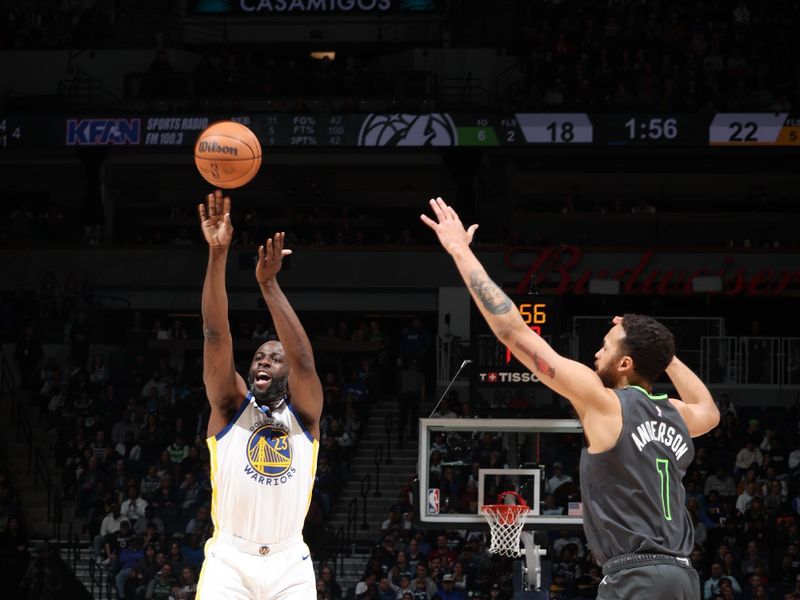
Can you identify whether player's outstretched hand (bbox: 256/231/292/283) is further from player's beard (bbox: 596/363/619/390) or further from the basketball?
player's beard (bbox: 596/363/619/390)

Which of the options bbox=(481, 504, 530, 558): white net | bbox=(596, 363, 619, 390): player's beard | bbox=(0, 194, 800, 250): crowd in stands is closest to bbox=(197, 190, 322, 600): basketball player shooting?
bbox=(596, 363, 619, 390): player's beard

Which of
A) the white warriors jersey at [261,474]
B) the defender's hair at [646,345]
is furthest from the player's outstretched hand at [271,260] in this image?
the defender's hair at [646,345]

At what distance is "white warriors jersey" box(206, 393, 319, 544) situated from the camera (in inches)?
267

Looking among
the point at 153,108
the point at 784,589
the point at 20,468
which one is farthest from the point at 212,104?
the point at 784,589

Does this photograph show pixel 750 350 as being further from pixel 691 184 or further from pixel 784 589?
pixel 784 589

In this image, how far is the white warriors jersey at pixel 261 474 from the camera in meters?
6.79

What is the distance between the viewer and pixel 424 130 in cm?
2645

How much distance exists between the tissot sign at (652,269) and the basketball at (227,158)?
1948cm

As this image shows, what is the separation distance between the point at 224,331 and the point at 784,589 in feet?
42.9

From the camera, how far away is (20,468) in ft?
80.4

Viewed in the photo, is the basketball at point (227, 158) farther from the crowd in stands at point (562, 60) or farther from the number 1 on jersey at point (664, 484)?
the crowd in stands at point (562, 60)

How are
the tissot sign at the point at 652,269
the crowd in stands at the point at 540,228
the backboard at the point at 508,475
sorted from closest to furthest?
1. the backboard at the point at 508,475
2. the tissot sign at the point at 652,269
3. the crowd in stands at the point at 540,228

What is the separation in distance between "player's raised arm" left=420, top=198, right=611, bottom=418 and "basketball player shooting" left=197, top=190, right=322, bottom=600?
1.80 metres

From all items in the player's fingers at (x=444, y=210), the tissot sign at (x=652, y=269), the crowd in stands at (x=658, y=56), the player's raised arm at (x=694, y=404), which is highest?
the crowd in stands at (x=658, y=56)
